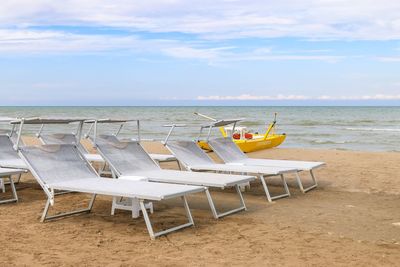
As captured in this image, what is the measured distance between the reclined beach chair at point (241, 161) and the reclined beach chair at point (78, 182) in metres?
2.57

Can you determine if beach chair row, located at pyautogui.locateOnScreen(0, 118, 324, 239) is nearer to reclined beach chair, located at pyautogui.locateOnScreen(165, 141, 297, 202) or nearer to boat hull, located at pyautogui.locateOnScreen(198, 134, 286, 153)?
reclined beach chair, located at pyautogui.locateOnScreen(165, 141, 297, 202)

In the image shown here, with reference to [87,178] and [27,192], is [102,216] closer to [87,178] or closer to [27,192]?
[87,178]

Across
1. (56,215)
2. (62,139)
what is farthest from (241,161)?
(56,215)

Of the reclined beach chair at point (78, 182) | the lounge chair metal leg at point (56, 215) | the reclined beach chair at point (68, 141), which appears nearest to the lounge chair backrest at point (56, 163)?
the reclined beach chair at point (78, 182)

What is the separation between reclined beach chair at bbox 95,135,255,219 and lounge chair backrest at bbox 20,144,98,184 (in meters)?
0.33

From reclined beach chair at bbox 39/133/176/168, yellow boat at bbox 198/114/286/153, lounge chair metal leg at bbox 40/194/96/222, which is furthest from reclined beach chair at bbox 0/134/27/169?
yellow boat at bbox 198/114/286/153

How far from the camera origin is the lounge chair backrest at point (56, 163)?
6.02m

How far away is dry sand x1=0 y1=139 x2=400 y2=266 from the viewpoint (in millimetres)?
4445

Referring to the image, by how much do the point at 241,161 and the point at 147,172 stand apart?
214cm

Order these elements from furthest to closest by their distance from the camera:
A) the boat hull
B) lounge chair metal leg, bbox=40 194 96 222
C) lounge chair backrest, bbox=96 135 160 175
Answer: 1. the boat hull
2. lounge chair backrest, bbox=96 135 160 175
3. lounge chair metal leg, bbox=40 194 96 222

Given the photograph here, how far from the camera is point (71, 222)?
229 inches

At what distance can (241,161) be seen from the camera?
857 centimetres

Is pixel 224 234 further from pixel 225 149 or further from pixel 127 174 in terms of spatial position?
pixel 225 149

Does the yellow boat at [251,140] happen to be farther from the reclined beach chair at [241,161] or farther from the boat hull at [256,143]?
the reclined beach chair at [241,161]
